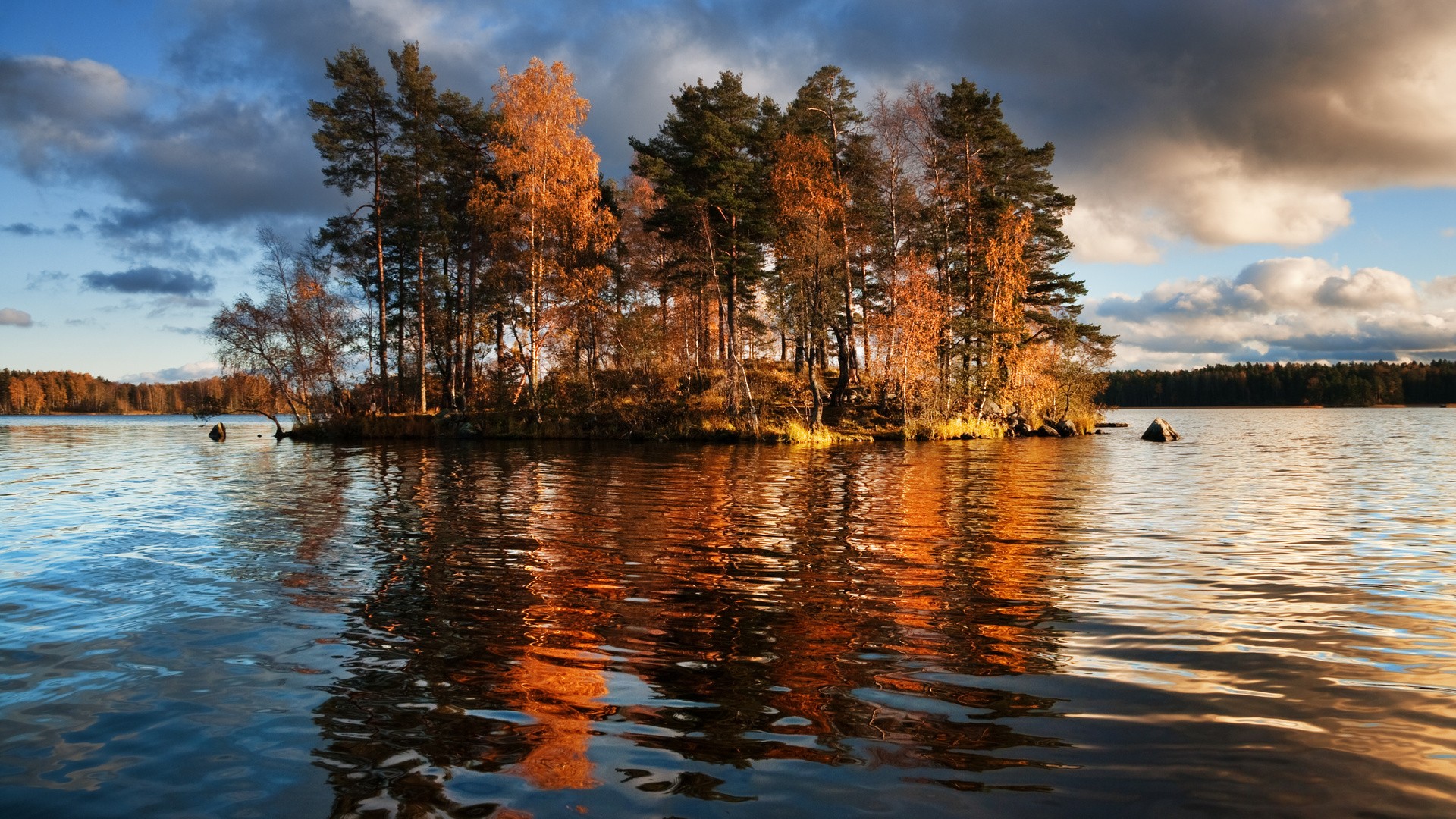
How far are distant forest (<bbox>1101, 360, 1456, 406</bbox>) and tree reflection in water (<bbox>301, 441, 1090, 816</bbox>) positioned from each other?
144 metres

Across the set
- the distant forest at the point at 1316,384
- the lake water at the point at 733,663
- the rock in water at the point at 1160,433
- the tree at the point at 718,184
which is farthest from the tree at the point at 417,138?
the distant forest at the point at 1316,384

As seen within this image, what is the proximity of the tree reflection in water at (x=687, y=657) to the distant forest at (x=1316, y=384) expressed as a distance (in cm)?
14364

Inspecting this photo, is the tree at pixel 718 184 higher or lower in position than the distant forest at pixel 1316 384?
higher

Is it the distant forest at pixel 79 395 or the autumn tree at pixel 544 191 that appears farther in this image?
the distant forest at pixel 79 395

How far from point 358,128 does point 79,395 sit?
6254 inches

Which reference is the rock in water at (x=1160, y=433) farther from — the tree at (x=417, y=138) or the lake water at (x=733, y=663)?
the tree at (x=417, y=138)

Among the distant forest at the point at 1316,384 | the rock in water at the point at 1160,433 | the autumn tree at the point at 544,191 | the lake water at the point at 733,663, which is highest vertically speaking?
the autumn tree at the point at 544,191

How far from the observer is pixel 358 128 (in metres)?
44.3

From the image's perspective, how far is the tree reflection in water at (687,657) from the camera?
4223mm

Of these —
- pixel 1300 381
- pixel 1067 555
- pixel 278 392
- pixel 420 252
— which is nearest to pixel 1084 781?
pixel 1067 555

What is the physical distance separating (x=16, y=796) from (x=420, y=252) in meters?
46.4

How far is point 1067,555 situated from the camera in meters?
10.6

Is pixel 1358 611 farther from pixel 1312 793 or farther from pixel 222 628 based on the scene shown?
pixel 222 628

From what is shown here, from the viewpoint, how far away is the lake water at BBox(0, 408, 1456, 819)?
409 cm
